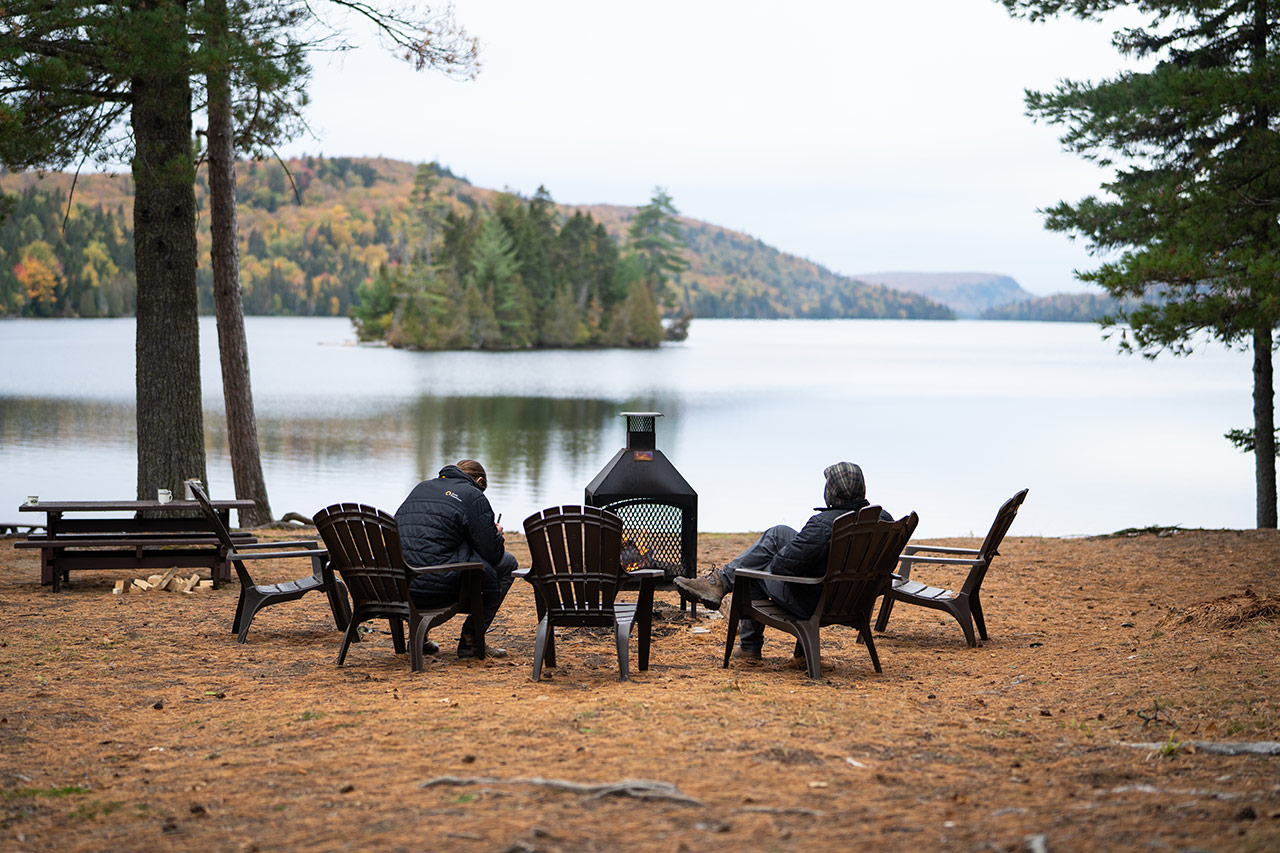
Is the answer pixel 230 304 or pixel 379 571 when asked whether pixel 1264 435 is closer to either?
pixel 379 571

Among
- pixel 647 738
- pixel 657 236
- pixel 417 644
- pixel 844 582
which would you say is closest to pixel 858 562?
pixel 844 582

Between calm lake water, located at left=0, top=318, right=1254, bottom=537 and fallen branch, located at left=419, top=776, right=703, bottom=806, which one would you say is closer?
fallen branch, located at left=419, top=776, right=703, bottom=806

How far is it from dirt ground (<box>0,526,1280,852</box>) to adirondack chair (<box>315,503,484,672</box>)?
0.27 metres

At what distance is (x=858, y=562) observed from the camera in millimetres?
5254

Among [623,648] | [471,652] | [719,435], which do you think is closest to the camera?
[623,648]

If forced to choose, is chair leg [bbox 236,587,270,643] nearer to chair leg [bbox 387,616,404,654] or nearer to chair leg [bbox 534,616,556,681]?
chair leg [bbox 387,616,404,654]

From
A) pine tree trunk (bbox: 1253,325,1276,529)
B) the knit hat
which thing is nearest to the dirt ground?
the knit hat

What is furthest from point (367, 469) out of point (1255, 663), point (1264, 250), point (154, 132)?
point (1255, 663)

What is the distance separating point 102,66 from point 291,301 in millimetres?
136027

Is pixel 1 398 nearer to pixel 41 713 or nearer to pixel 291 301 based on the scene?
pixel 41 713

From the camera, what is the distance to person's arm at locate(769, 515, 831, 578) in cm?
527

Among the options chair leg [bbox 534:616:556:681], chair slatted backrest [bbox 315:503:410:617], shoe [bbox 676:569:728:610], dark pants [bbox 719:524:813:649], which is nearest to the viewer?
chair leg [bbox 534:616:556:681]

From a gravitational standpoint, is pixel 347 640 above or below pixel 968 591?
below

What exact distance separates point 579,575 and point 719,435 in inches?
913
